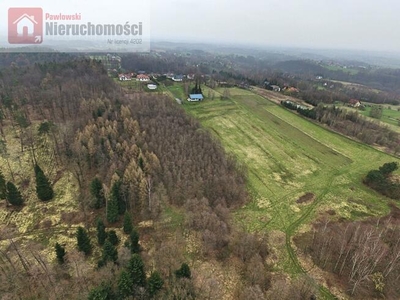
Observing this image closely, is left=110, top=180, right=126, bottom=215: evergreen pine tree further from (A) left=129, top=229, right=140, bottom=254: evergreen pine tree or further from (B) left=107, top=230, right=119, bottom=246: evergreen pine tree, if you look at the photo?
(A) left=129, top=229, right=140, bottom=254: evergreen pine tree

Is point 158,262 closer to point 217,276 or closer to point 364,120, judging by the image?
point 217,276

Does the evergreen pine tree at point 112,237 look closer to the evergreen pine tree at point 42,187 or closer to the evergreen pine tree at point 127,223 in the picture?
the evergreen pine tree at point 127,223

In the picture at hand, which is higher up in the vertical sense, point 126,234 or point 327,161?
point 327,161

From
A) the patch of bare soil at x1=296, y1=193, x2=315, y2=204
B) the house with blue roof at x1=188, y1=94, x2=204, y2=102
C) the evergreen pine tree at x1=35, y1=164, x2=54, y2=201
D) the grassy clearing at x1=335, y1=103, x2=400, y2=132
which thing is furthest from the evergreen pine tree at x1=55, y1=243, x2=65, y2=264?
the grassy clearing at x1=335, y1=103, x2=400, y2=132

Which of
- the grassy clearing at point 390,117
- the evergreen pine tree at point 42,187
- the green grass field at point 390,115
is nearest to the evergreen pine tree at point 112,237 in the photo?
the evergreen pine tree at point 42,187

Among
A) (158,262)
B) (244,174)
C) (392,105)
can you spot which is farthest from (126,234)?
(392,105)
